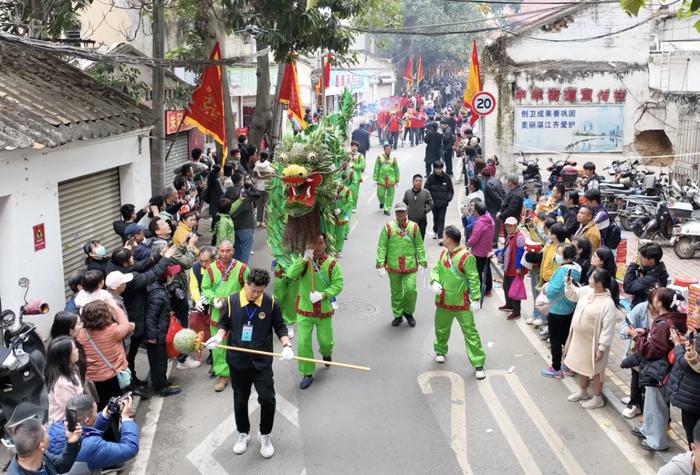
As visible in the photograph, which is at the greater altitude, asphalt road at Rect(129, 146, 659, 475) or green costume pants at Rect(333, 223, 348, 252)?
green costume pants at Rect(333, 223, 348, 252)

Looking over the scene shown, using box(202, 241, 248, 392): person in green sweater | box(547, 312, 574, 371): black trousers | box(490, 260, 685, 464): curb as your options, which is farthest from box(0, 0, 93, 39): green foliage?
box(490, 260, 685, 464): curb

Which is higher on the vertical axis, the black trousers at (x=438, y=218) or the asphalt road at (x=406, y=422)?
the black trousers at (x=438, y=218)

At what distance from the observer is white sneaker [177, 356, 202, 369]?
9180mm

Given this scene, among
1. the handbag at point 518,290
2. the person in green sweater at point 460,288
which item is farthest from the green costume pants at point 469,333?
the handbag at point 518,290

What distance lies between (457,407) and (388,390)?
2.73 feet

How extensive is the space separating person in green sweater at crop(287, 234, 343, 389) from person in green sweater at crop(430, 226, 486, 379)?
1.18m

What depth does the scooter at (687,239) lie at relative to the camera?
14211 mm

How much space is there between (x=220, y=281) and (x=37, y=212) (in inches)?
109

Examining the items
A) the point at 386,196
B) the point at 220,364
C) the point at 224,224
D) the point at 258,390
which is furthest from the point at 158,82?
the point at 386,196

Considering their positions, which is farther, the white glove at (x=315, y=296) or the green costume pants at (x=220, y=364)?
the green costume pants at (x=220, y=364)

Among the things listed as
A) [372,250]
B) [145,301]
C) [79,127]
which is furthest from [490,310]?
[79,127]

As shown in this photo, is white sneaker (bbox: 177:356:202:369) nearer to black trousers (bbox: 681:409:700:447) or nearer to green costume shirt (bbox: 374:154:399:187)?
black trousers (bbox: 681:409:700:447)

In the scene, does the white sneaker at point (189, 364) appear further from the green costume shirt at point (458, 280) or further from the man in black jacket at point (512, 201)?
the man in black jacket at point (512, 201)

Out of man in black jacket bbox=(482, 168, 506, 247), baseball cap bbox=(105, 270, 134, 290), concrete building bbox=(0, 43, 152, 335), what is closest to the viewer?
baseball cap bbox=(105, 270, 134, 290)
